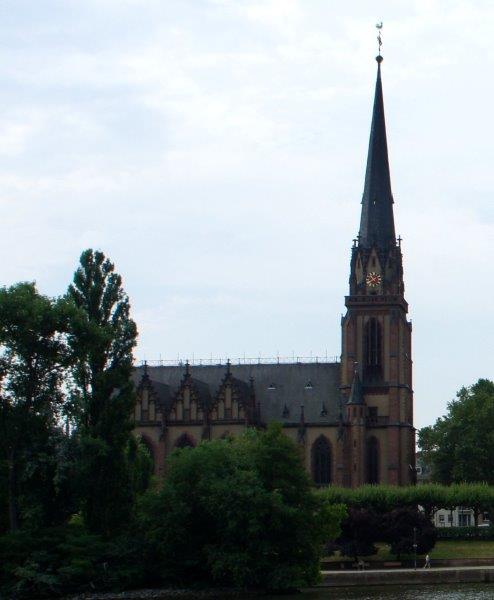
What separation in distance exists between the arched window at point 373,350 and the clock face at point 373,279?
3715mm

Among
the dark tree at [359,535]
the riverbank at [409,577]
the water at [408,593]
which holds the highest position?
the dark tree at [359,535]

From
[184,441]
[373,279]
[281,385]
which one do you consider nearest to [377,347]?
[373,279]

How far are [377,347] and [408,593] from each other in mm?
65715

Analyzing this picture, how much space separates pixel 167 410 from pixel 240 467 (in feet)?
203

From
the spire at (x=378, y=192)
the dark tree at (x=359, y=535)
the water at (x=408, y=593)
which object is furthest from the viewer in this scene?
the spire at (x=378, y=192)

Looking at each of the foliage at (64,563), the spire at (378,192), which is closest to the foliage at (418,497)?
the spire at (378,192)

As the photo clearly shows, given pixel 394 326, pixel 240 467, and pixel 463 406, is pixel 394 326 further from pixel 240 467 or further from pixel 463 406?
pixel 240 467

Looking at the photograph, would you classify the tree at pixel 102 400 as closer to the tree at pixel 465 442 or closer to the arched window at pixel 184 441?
the arched window at pixel 184 441

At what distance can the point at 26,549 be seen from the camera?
92.0 meters

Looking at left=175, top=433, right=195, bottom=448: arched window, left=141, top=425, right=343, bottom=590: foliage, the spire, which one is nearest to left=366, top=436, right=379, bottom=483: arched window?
left=175, top=433, right=195, bottom=448: arched window

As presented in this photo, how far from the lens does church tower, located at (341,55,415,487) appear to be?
15238cm

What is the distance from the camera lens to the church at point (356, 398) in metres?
153

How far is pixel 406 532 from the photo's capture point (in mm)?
115938

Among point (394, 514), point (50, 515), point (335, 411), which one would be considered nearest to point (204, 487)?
point (50, 515)
